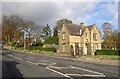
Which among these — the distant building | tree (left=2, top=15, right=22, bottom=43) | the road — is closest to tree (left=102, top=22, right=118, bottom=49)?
the distant building

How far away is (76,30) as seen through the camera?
60156 mm

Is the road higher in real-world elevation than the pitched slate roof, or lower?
lower

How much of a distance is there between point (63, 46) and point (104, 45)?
3450 centimetres

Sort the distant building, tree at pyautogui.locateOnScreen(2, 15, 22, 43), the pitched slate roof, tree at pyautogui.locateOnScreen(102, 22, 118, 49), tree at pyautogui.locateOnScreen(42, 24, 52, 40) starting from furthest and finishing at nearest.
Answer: tree at pyautogui.locateOnScreen(42, 24, 52, 40) → tree at pyautogui.locateOnScreen(2, 15, 22, 43) → tree at pyautogui.locateOnScreen(102, 22, 118, 49) → the pitched slate roof → the distant building

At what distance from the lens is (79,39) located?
2336 inches

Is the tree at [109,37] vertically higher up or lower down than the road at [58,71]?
higher up

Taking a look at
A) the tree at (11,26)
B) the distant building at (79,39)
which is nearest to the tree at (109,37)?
the distant building at (79,39)

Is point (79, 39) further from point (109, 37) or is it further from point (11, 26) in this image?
point (11, 26)

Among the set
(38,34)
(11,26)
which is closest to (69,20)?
(38,34)

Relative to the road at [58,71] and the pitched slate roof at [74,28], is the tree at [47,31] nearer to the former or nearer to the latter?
the pitched slate roof at [74,28]

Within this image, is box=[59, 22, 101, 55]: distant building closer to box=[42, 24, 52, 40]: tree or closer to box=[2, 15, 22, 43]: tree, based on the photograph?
box=[2, 15, 22, 43]: tree

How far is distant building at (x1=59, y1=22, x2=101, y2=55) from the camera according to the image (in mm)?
57688

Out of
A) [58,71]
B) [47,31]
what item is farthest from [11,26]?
[58,71]

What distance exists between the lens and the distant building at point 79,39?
5769 centimetres
